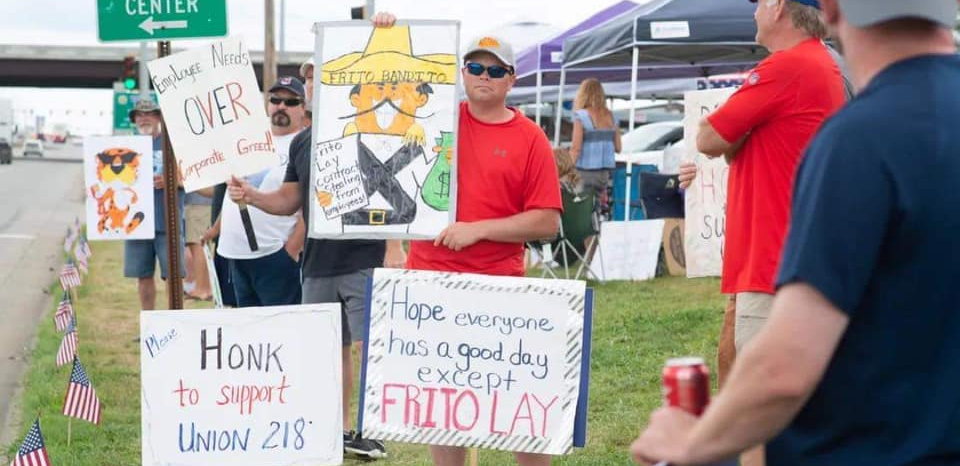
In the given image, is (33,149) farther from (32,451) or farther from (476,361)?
(476,361)

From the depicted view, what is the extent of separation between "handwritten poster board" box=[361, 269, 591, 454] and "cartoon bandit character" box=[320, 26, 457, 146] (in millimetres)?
739

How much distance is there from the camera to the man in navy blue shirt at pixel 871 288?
225 cm

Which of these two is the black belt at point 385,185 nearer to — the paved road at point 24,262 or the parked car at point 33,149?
the paved road at point 24,262

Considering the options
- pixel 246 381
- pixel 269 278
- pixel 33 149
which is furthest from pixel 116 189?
pixel 33 149

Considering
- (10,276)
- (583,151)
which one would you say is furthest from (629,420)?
(10,276)

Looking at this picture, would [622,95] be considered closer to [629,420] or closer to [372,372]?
[629,420]

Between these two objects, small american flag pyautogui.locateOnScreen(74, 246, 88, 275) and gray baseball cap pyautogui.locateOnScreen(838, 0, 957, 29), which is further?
small american flag pyautogui.locateOnScreen(74, 246, 88, 275)

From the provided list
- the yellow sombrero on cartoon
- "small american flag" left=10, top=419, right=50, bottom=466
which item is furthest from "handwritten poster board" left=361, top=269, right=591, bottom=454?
"small american flag" left=10, top=419, right=50, bottom=466

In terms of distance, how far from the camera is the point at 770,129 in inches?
189

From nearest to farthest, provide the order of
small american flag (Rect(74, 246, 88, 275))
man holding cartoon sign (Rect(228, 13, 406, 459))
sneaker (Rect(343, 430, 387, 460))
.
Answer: man holding cartoon sign (Rect(228, 13, 406, 459)), sneaker (Rect(343, 430, 387, 460)), small american flag (Rect(74, 246, 88, 275))

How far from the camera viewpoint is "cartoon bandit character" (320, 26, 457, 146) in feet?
19.8

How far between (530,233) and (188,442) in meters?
1.66

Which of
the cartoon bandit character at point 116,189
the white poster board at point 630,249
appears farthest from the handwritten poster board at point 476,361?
the white poster board at point 630,249

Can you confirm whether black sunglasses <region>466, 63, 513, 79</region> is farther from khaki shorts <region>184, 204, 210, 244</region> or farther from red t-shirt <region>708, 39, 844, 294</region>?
khaki shorts <region>184, 204, 210, 244</region>
